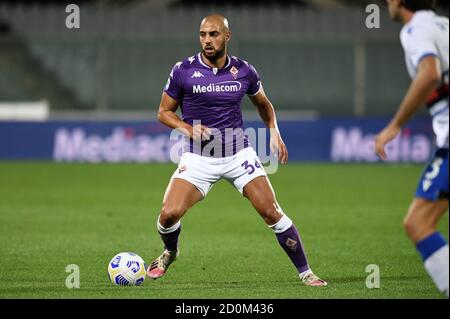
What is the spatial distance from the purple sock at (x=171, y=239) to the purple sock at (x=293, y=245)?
955 millimetres

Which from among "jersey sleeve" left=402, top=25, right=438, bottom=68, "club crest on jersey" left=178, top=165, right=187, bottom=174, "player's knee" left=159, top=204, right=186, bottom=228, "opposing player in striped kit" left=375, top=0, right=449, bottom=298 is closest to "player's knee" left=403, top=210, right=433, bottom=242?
"opposing player in striped kit" left=375, top=0, right=449, bottom=298

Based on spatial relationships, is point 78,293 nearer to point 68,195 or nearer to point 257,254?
point 257,254

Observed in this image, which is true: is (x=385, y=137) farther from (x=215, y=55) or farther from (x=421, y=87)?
(x=215, y=55)

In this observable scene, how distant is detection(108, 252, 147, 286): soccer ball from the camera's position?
8445 millimetres

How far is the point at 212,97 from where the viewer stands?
877 centimetres

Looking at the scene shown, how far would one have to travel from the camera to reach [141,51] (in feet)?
91.1

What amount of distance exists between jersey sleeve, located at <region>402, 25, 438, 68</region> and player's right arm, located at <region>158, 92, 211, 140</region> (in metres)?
2.30

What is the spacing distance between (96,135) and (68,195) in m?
7.39

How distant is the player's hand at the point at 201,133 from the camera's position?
8.24 m

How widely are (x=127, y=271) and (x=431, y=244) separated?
9.83 feet

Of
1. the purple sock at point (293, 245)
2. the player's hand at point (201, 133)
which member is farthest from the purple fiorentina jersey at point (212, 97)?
the purple sock at point (293, 245)

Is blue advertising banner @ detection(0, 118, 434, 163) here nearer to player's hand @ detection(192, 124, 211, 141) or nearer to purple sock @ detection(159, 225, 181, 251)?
purple sock @ detection(159, 225, 181, 251)

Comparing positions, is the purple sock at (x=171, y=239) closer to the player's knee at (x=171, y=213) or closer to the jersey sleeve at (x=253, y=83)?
the player's knee at (x=171, y=213)

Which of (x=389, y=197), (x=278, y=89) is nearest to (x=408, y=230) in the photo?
(x=389, y=197)
